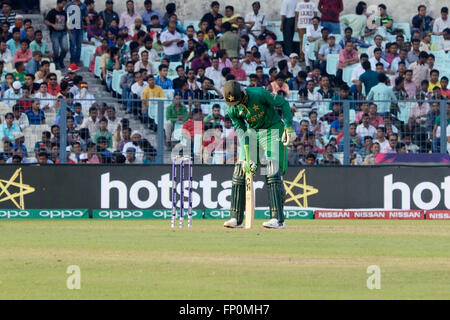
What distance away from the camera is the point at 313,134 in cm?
2206

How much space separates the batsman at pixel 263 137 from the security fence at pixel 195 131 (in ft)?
18.7

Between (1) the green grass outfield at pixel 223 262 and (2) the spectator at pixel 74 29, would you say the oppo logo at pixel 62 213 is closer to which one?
(1) the green grass outfield at pixel 223 262

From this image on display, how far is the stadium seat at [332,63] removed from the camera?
2890 centimetres

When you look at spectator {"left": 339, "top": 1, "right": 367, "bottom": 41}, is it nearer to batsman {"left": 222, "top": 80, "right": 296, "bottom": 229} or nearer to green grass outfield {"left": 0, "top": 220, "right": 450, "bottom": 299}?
green grass outfield {"left": 0, "top": 220, "right": 450, "bottom": 299}

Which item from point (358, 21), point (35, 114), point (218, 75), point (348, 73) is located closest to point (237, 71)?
point (218, 75)

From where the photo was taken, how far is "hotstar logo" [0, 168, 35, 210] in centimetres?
2188

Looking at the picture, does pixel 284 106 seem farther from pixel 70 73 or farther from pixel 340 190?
pixel 70 73

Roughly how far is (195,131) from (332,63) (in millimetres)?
8564

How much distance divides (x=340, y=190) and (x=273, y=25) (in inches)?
414

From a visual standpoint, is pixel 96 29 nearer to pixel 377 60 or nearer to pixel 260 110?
pixel 377 60

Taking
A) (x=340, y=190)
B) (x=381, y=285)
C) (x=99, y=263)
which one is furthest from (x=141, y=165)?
(x=381, y=285)

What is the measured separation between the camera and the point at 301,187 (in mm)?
22188

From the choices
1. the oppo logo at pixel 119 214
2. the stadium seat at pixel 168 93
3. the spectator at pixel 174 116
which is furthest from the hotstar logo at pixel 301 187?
the stadium seat at pixel 168 93

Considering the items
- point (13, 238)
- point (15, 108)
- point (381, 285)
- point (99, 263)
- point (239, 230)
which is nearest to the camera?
point (381, 285)
